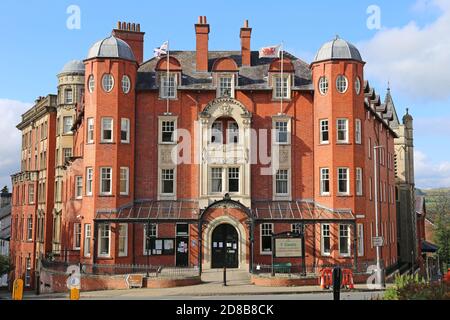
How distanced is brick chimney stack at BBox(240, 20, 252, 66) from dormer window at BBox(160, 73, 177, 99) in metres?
5.77

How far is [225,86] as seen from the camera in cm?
4041

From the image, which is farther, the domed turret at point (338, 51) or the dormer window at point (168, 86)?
the dormer window at point (168, 86)

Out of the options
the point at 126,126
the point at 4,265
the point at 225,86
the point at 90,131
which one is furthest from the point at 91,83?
the point at 4,265

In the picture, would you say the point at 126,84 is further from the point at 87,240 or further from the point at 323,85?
the point at 323,85

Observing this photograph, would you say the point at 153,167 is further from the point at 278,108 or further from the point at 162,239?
the point at 278,108

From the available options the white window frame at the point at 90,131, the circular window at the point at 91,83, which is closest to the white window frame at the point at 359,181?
the white window frame at the point at 90,131

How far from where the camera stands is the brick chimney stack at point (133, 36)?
4559 cm

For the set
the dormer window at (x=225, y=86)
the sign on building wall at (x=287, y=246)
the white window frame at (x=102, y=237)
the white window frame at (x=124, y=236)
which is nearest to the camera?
the sign on building wall at (x=287, y=246)

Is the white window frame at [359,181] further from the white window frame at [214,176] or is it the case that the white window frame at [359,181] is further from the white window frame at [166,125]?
the white window frame at [166,125]

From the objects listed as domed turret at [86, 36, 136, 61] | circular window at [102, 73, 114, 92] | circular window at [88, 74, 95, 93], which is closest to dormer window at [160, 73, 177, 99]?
domed turret at [86, 36, 136, 61]

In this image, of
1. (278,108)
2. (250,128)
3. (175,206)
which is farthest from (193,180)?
(278,108)

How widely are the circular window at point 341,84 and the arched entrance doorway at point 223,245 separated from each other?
1208cm
